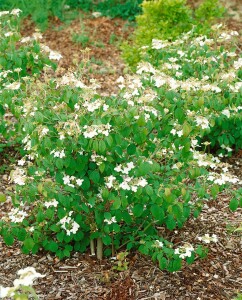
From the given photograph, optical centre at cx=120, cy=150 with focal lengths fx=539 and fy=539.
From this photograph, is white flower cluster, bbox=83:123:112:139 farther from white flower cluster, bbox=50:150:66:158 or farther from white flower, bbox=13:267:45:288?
white flower, bbox=13:267:45:288

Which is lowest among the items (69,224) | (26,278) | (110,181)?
(69,224)

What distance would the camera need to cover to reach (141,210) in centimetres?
320

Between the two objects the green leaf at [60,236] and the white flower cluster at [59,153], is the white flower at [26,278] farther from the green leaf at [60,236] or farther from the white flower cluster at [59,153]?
the green leaf at [60,236]

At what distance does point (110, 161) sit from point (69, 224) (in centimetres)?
57

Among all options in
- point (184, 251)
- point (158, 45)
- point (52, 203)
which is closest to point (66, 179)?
point (52, 203)

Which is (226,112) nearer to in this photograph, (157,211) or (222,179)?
(222,179)

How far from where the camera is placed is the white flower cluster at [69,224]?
334 centimetres

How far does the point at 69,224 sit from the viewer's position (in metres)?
3.38

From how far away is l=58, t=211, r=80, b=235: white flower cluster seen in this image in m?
3.34

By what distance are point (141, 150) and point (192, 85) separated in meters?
0.50

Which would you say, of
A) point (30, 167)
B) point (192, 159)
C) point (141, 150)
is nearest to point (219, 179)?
point (192, 159)

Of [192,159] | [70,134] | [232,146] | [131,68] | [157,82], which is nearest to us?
[70,134]

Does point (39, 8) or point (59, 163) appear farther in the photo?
point (39, 8)

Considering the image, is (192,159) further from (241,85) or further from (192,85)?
(241,85)
